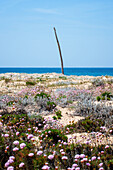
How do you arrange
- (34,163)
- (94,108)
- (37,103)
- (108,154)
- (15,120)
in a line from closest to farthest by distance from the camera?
(34,163) < (108,154) < (15,120) < (94,108) < (37,103)

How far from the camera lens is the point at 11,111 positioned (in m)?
7.54

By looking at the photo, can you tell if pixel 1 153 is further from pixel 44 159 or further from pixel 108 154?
pixel 108 154

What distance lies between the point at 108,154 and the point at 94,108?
3.46 metres

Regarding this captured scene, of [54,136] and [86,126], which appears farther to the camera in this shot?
[86,126]

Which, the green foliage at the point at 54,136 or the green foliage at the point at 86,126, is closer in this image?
the green foliage at the point at 54,136

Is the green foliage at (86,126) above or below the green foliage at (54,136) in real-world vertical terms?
below

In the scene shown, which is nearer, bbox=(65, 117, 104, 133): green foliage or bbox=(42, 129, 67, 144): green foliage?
bbox=(42, 129, 67, 144): green foliage

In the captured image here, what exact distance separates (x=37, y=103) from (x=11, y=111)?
1.38m

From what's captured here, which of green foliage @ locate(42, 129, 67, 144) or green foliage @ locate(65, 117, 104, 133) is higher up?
green foliage @ locate(42, 129, 67, 144)

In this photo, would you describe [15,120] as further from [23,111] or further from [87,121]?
[87,121]

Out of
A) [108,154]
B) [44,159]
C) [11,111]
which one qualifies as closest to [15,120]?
[11,111]

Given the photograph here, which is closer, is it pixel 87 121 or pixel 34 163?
pixel 34 163

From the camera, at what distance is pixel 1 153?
13.3ft

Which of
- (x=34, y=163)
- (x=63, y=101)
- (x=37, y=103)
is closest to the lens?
(x=34, y=163)
